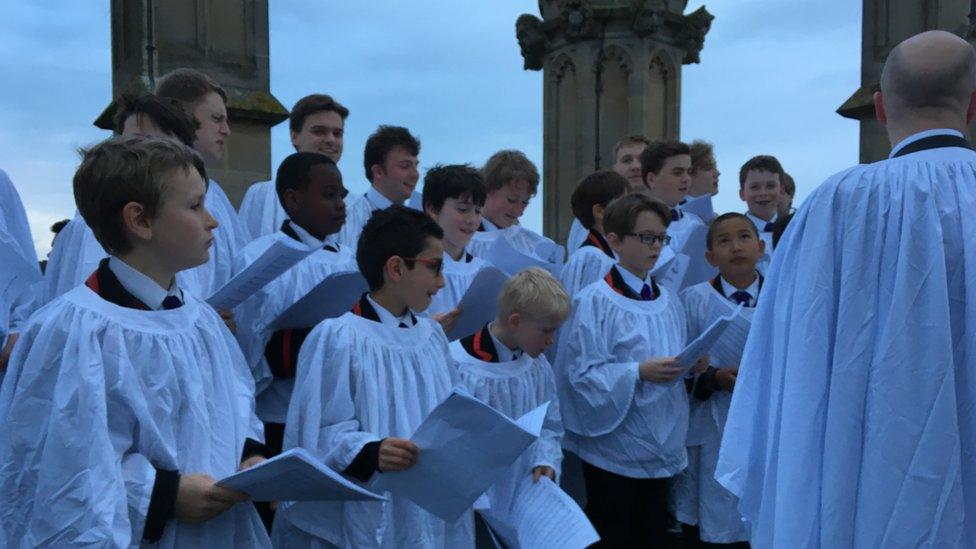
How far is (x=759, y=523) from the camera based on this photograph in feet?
9.87

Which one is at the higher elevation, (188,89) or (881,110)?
(188,89)

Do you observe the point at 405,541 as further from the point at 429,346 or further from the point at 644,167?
the point at 644,167

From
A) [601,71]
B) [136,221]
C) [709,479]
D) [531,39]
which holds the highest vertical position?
[531,39]

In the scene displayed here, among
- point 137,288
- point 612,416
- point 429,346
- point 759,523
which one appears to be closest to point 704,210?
point 612,416

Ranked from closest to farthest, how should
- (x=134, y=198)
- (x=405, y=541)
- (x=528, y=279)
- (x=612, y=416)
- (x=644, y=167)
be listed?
(x=134, y=198)
(x=405, y=541)
(x=528, y=279)
(x=612, y=416)
(x=644, y=167)

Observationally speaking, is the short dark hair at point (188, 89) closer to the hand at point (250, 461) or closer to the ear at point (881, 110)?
the hand at point (250, 461)

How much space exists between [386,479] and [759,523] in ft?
3.59

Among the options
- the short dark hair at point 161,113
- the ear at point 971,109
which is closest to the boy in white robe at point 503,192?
the short dark hair at point 161,113

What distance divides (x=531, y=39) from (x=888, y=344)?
34.5 ft

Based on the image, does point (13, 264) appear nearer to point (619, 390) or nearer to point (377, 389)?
point (377, 389)

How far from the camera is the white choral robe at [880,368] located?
271cm

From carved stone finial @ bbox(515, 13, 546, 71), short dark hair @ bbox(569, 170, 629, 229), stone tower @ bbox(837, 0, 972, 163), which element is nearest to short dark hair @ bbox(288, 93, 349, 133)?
short dark hair @ bbox(569, 170, 629, 229)

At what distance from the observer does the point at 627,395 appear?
507 centimetres

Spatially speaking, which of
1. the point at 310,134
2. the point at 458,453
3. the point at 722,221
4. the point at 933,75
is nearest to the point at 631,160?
the point at 722,221
